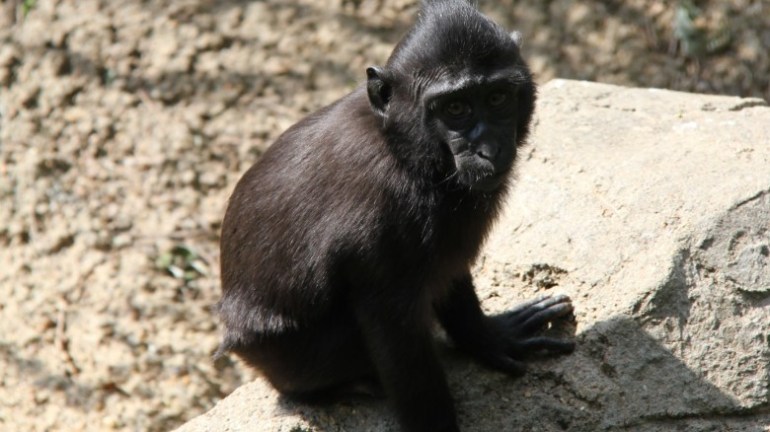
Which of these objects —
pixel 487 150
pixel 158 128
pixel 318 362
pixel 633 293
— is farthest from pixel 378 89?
pixel 158 128

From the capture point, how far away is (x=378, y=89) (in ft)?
16.8

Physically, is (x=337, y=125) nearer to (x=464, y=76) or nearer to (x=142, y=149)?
(x=464, y=76)

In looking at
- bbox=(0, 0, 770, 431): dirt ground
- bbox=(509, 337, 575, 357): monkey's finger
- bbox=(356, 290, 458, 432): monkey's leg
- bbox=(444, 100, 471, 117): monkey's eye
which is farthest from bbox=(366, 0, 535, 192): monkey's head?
bbox=(0, 0, 770, 431): dirt ground

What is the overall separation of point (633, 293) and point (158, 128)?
18.4ft

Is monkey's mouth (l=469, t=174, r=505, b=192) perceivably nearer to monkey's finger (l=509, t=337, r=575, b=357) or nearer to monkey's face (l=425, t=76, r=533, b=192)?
monkey's face (l=425, t=76, r=533, b=192)

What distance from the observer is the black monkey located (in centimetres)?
497

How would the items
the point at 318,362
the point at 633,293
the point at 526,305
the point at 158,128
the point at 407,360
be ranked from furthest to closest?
Answer: the point at 158,128 < the point at 526,305 < the point at 633,293 < the point at 318,362 < the point at 407,360

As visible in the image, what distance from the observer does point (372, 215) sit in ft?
16.4

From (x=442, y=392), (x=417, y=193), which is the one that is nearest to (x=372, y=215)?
(x=417, y=193)

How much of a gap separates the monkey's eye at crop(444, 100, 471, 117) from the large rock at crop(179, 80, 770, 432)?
1456 millimetres

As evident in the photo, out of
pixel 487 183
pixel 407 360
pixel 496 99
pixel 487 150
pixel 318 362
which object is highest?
pixel 496 99

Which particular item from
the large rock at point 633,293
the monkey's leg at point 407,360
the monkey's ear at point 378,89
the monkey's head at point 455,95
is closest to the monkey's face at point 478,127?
the monkey's head at point 455,95

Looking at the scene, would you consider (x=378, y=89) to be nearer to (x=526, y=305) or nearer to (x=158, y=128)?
(x=526, y=305)

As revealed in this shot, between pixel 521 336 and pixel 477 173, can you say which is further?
pixel 521 336
